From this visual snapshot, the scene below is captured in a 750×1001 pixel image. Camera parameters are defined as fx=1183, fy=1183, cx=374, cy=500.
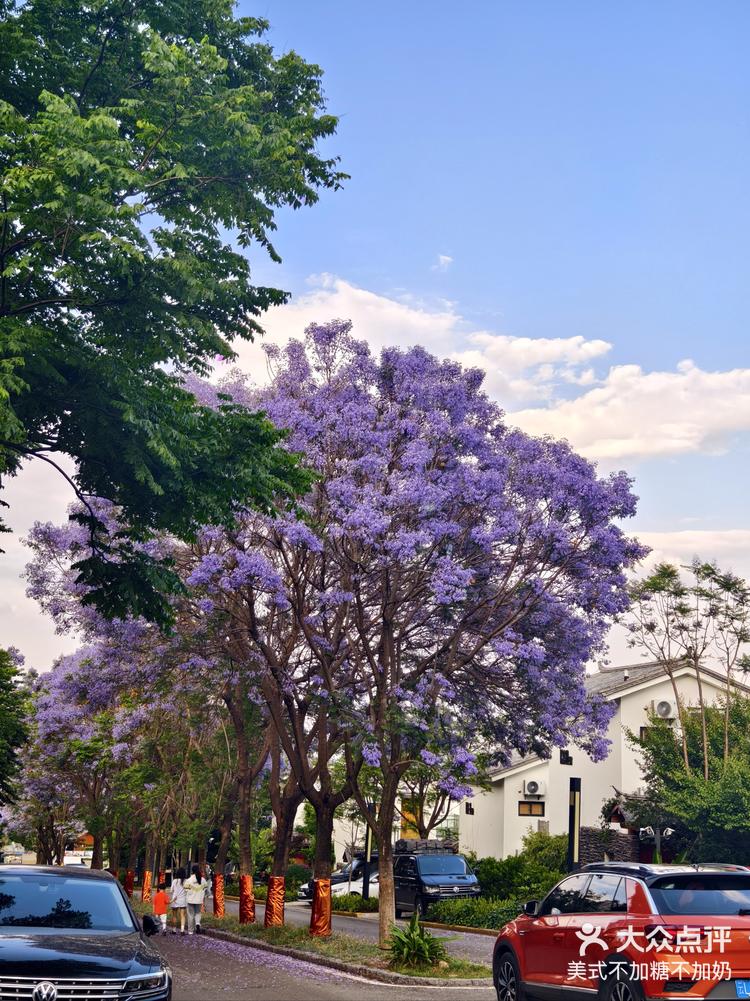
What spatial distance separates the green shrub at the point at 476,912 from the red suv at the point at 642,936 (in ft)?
63.5

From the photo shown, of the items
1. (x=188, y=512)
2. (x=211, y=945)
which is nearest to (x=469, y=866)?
(x=211, y=945)

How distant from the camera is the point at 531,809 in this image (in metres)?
53.8

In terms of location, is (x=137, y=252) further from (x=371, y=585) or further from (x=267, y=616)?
(x=267, y=616)

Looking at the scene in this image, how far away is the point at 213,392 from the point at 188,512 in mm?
9547

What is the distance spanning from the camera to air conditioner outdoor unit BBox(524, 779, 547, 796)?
53.0 meters

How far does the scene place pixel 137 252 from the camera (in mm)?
13930

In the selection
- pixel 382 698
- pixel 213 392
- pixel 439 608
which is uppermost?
pixel 213 392

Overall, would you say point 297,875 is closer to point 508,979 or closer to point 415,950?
point 415,950

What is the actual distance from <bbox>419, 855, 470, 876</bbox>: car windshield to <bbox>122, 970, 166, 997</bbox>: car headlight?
27860 mm

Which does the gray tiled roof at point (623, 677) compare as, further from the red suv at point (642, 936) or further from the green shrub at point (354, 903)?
the red suv at point (642, 936)

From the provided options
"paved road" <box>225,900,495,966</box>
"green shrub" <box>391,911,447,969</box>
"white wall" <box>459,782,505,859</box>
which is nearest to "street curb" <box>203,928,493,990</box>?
"green shrub" <box>391,911,447,969</box>

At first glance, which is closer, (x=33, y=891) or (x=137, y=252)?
(x=33, y=891)

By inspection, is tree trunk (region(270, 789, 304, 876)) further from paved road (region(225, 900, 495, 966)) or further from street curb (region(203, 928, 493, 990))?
street curb (region(203, 928, 493, 990))

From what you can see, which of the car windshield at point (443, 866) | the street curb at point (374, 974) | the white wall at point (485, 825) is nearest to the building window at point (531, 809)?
the white wall at point (485, 825)
